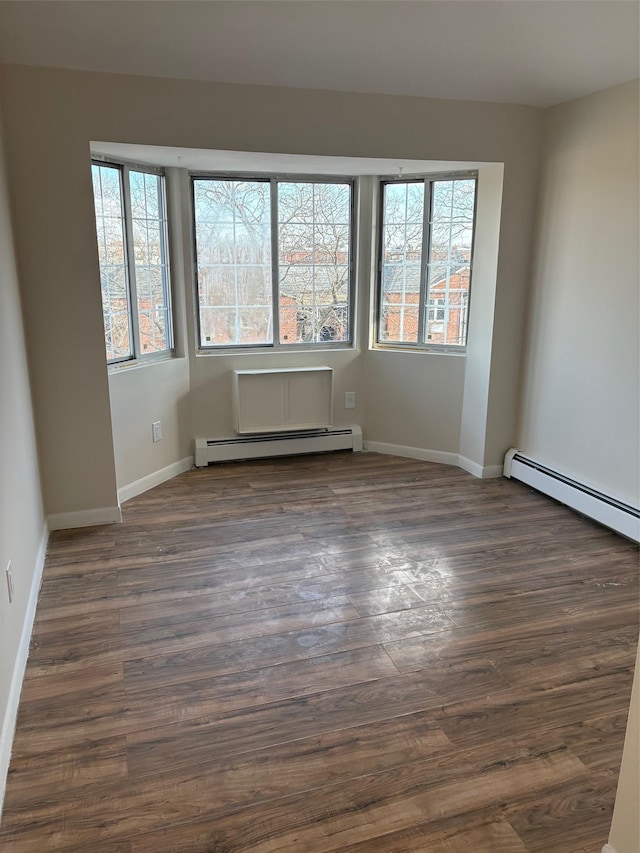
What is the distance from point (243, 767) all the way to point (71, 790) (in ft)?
1.64

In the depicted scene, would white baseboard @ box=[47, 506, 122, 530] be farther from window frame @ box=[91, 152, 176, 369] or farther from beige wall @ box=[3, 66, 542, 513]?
window frame @ box=[91, 152, 176, 369]

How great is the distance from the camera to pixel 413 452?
4863 mm

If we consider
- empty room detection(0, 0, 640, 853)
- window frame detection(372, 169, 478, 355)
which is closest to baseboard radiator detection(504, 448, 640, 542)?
empty room detection(0, 0, 640, 853)

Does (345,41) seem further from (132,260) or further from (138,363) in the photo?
(138,363)

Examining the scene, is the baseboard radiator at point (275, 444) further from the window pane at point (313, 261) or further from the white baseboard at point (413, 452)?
the window pane at point (313, 261)

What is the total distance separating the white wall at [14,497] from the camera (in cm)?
206

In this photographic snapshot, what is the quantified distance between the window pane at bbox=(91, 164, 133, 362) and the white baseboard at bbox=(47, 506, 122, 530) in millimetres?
961

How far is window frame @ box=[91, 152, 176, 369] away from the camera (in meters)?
3.83

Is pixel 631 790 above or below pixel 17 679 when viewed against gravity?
above

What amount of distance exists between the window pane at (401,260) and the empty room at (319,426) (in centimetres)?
3

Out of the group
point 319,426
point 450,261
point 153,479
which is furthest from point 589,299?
point 153,479

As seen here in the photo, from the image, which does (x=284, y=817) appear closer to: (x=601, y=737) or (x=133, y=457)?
(x=601, y=737)

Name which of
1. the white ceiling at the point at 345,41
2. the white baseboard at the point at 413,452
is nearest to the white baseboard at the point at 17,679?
the white ceiling at the point at 345,41

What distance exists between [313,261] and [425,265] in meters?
0.84
